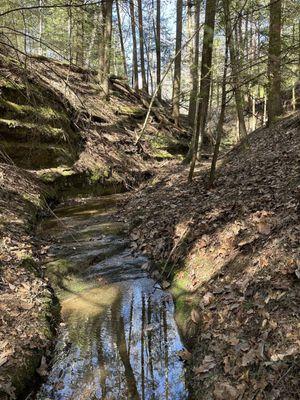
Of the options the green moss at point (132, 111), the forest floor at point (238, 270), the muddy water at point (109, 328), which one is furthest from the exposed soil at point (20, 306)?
the green moss at point (132, 111)

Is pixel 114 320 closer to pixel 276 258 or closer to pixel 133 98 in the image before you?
pixel 276 258

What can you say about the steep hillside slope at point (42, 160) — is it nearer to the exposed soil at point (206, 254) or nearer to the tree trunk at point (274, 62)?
the exposed soil at point (206, 254)

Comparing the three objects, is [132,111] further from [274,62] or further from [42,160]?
[274,62]

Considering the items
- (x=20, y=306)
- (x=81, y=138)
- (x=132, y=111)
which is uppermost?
(x=132, y=111)

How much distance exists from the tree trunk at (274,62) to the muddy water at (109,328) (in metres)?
4.67

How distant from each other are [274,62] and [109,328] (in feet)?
19.4

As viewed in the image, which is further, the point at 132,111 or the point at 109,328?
the point at 132,111

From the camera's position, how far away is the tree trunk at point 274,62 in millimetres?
7572

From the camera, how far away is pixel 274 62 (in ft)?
24.6

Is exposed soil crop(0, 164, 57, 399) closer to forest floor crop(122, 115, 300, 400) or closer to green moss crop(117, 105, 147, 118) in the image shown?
forest floor crop(122, 115, 300, 400)

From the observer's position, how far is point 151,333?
5.28 meters

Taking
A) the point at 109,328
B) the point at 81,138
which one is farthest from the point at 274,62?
the point at 81,138

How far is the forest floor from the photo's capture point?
362cm

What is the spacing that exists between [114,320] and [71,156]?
9.11 metres
